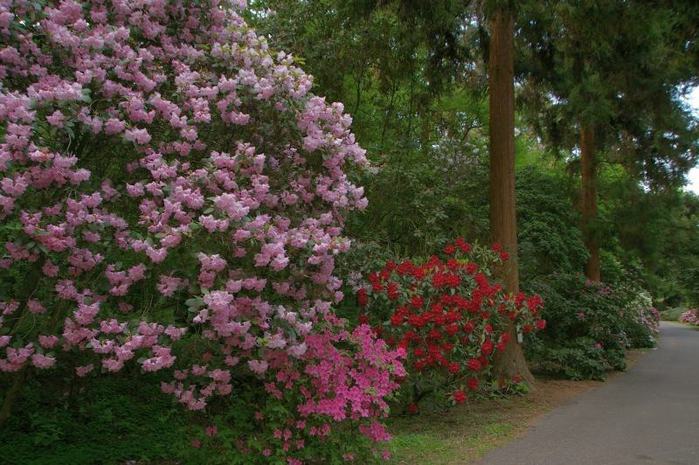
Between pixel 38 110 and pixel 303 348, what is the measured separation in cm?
233

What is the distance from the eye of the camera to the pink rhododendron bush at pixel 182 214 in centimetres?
402

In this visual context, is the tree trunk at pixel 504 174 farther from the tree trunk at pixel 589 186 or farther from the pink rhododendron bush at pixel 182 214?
the tree trunk at pixel 589 186

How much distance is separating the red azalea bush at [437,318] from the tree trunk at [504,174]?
2.07 metres

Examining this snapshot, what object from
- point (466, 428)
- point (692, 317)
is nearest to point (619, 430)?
point (466, 428)

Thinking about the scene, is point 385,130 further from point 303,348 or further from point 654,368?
point 654,368

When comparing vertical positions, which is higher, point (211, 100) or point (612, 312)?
point (211, 100)

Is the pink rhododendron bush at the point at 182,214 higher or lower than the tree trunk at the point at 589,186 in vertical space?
lower

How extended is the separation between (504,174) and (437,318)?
3924 millimetres

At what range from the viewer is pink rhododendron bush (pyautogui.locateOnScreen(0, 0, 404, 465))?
402cm

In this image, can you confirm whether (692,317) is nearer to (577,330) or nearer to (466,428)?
(577,330)

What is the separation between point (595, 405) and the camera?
916cm

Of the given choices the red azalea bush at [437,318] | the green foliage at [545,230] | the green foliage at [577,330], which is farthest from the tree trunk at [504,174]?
the green foliage at [545,230]

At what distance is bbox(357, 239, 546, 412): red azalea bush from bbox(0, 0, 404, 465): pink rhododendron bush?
164cm

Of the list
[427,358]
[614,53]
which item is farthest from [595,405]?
[614,53]
